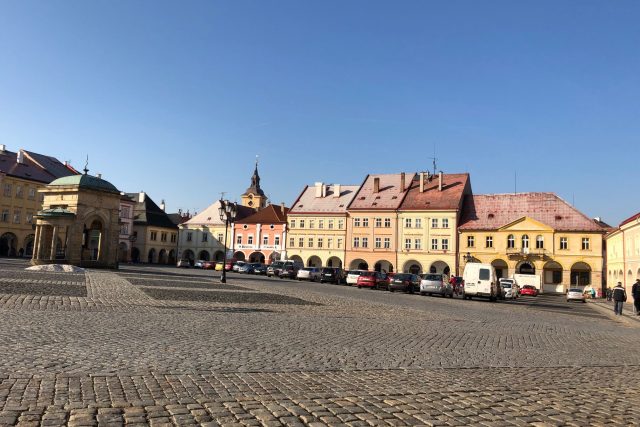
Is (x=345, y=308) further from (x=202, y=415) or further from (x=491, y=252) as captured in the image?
(x=491, y=252)

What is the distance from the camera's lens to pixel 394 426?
5.36 metres

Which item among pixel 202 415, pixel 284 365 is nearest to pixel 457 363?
pixel 284 365

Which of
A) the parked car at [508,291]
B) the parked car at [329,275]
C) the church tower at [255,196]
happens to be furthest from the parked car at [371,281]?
the church tower at [255,196]

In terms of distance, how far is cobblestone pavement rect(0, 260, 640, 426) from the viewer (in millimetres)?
5637

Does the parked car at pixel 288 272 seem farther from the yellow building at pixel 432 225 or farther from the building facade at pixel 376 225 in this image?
the yellow building at pixel 432 225

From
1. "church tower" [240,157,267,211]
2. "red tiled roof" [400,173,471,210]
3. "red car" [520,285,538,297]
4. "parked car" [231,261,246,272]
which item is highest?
"church tower" [240,157,267,211]

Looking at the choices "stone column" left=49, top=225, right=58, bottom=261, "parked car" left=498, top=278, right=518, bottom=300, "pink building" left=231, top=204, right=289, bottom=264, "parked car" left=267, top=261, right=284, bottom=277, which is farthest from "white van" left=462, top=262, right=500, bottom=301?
"pink building" left=231, top=204, right=289, bottom=264

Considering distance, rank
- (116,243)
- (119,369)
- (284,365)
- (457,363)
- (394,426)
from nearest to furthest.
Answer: (394,426) → (119,369) → (284,365) → (457,363) → (116,243)

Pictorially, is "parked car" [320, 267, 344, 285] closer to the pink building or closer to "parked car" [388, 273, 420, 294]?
"parked car" [388, 273, 420, 294]

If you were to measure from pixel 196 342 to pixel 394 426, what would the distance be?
18.0 ft

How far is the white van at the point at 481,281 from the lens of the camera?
3594 cm

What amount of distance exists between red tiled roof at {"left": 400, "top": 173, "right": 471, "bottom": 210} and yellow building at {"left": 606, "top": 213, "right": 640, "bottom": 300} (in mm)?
18798

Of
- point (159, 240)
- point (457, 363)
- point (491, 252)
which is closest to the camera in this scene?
point (457, 363)

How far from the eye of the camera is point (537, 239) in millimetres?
63938
